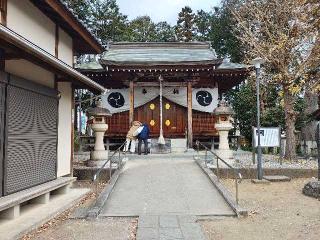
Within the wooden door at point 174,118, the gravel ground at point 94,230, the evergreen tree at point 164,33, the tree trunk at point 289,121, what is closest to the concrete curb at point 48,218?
the gravel ground at point 94,230

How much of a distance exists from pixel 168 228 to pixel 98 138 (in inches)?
312

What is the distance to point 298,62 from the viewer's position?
17.9 m

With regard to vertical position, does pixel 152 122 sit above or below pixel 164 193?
above

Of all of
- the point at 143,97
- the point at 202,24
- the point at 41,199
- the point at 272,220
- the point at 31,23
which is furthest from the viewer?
the point at 202,24

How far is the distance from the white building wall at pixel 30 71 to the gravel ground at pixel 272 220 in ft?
16.1

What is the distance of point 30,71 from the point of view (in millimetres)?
8938

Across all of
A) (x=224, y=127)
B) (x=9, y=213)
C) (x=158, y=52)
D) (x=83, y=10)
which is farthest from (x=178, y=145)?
(x=83, y=10)

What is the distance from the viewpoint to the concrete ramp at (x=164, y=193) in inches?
341

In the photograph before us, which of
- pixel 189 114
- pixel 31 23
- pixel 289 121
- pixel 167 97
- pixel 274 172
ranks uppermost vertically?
pixel 31 23

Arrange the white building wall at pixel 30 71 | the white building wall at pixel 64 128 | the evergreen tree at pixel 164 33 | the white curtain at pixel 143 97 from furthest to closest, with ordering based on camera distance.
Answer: the evergreen tree at pixel 164 33 < the white curtain at pixel 143 97 < the white building wall at pixel 64 128 < the white building wall at pixel 30 71

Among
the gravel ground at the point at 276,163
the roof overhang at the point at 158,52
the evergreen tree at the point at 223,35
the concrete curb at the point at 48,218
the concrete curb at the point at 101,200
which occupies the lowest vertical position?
the concrete curb at the point at 48,218

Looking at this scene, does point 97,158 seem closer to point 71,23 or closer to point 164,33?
point 71,23

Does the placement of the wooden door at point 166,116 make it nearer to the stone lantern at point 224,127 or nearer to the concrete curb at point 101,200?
the stone lantern at point 224,127

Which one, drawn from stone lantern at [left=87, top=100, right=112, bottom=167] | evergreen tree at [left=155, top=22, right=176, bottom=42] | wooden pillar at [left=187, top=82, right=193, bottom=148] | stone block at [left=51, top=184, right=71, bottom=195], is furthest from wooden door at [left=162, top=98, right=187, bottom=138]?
evergreen tree at [left=155, top=22, right=176, bottom=42]
